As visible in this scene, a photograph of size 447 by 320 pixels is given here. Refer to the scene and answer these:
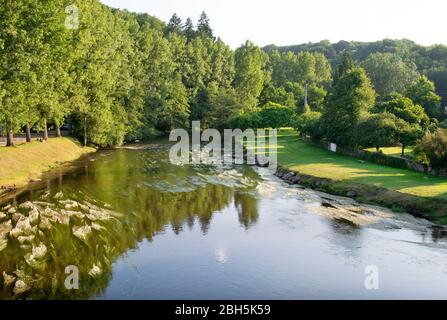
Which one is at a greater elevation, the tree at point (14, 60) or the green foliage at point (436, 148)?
the tree at point (14, 60)

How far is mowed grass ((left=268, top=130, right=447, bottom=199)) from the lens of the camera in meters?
45.4

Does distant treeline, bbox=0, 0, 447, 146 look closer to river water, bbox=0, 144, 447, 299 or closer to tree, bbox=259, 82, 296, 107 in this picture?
tree, bbox=259, 82, 296, 107

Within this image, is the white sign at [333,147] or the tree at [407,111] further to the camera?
the white sign at [333,147]

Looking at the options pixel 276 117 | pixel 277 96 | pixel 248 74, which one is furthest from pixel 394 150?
pixel 248 74

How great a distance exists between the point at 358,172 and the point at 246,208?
59.5 feet

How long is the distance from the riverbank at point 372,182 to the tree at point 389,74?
85.2 m

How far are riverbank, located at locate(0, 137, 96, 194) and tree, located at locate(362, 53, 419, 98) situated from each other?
102245 millimetres

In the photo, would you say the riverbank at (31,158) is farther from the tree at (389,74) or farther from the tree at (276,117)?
the tree at (389,74)

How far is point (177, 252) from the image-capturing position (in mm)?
31109

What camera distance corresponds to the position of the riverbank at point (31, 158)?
50.9m

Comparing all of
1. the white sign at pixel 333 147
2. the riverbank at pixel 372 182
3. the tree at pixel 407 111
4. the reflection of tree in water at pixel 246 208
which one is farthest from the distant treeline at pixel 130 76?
the reflection of tree in water at pixel 246 208

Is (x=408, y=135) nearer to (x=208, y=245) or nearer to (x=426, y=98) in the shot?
(x=426, y=98)
